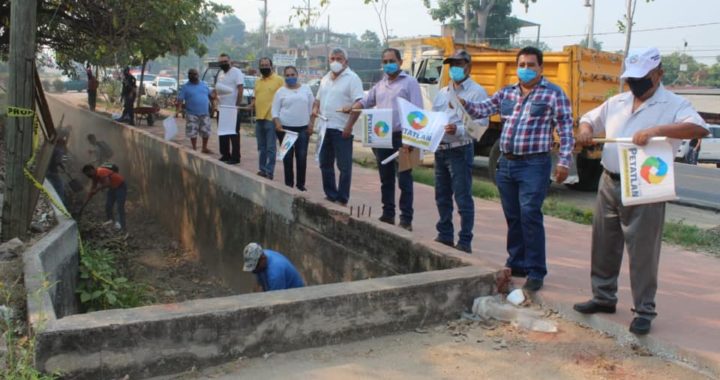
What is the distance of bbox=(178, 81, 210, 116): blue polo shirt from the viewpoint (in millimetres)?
11062

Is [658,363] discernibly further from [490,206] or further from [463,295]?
[490,206]

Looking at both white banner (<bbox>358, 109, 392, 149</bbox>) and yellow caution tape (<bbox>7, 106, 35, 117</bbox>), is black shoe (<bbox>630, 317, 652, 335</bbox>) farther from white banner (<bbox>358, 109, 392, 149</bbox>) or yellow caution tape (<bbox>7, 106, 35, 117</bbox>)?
yellow caution tape (<bbox>7, 106, 35, 117</bbox>)

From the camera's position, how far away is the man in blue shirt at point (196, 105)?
1109 cm

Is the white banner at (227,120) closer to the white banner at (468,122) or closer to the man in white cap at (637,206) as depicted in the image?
the white banner at (468,122)

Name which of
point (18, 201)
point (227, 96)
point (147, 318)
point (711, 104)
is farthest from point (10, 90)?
point (711, 104)

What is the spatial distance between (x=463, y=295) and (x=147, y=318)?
2.04 metres

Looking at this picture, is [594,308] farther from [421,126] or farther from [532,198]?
[421,126]

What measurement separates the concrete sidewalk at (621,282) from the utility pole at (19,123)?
2.71 metres

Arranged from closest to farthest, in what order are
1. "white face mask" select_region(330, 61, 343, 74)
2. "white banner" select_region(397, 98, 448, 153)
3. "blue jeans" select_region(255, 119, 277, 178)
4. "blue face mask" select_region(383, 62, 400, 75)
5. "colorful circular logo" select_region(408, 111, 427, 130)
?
"white banner" select_region(397, 98, 448, 153), "colorful circular logo" select_region(408, 111, 427, 130), "blue face mask" select_region(383, 62, 400, 75), "white face mask" select_region(330, 61, 343, 74), "blue jeans" select_region(255, 119, 277, 178)

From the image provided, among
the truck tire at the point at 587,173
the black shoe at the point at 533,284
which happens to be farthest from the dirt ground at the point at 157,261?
the truck tire at the point at 587,173

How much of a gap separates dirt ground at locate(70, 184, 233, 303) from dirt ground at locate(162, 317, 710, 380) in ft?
13.7

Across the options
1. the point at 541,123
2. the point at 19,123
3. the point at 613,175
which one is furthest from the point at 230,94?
the point at 613,175

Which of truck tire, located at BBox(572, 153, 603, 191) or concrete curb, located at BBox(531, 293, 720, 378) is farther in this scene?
truck tire, located at BBox(572, 153, 603, 191)

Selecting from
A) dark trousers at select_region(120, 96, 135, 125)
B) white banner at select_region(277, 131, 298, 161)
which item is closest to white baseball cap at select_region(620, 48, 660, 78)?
white banner at select_region(277, 131, 298, 161)
